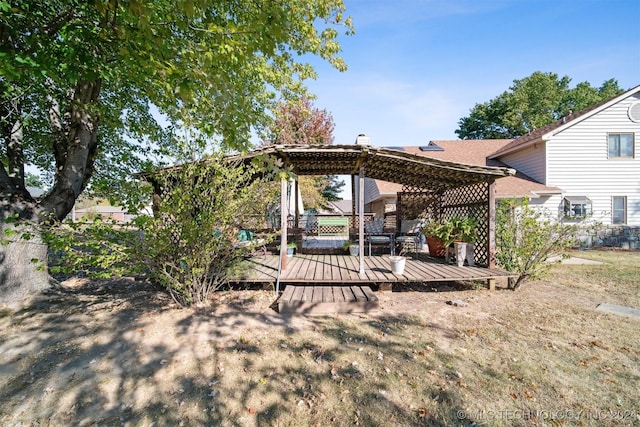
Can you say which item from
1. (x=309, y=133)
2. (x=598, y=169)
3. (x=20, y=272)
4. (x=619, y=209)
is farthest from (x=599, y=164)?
(x=20, y=272)

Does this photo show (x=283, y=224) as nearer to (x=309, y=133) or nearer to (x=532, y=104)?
(x=309, y=133)

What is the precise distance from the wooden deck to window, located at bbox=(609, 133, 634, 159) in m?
11.8

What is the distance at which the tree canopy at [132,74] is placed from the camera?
2.45 m

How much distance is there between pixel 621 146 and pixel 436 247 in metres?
11.7

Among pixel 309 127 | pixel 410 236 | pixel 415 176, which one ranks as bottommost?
pixel 410 236

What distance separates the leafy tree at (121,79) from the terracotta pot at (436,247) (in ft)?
19.3

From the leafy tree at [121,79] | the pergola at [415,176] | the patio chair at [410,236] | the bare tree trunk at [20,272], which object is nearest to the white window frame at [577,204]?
the pergola at [415,176]

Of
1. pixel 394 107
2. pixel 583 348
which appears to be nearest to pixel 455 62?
pixel 394 107

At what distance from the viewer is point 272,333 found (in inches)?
146

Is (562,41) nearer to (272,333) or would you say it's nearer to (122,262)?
(272,333)

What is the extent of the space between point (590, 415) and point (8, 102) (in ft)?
29.0

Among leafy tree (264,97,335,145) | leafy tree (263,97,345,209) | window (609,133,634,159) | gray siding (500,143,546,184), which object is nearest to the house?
window (609,133,634,159)

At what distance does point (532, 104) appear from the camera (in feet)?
83.6

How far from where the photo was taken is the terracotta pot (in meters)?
7.61
